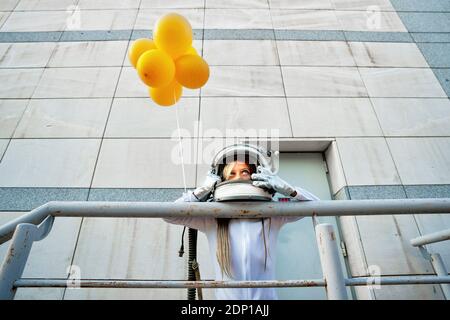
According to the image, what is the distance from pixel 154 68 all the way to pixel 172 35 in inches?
12.2

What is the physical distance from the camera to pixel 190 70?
191 cm

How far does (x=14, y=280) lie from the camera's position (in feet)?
3.41

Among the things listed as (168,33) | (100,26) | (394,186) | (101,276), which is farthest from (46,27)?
(394,186)

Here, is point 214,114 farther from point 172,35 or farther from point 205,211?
point 205,211

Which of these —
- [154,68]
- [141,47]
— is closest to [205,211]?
[154,68]

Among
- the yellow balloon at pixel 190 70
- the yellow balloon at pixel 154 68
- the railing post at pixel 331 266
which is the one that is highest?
the yellow balloon at pixel 190 70

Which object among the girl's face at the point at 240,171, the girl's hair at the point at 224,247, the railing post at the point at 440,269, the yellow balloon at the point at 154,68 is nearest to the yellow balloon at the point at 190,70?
the yellow balloon at the point at 154,68

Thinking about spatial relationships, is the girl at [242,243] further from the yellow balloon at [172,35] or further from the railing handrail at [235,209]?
the yellow balloon at [172,35]

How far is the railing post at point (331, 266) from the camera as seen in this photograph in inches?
41.0

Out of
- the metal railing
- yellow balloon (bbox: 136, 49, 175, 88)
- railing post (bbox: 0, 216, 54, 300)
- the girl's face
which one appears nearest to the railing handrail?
the metal railing

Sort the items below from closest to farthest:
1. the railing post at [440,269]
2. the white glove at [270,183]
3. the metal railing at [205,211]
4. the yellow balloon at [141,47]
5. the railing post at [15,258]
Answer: the railing post at [15,258], the metal railing at [205,211], the white glove at [270,183], the yellow balloon at [141,47], the railing post at [440,269]

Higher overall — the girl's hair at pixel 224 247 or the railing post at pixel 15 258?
the girl's hair at pixel 224 247

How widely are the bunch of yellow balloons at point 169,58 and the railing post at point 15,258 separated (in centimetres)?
112
